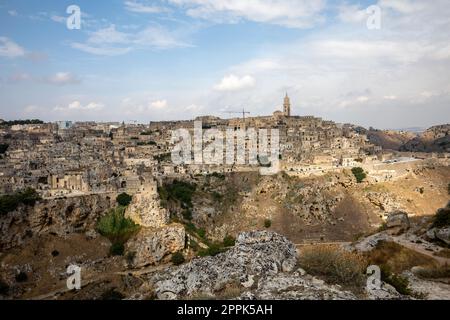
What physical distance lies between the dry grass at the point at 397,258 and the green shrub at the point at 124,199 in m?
20.0

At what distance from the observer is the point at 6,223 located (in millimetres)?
27531

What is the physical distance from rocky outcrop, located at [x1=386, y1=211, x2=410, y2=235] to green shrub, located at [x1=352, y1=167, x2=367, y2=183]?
18057 mm

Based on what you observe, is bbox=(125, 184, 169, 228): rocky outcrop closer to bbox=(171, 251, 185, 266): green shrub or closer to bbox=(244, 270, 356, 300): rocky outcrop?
bbox=(171, 251, 185, 266): green shrub

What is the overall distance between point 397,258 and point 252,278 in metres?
6.93

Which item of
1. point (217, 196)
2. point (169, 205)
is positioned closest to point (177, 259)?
point (169, 205)

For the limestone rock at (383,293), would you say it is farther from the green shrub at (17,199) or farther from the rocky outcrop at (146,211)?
the green shrub at (17,199)

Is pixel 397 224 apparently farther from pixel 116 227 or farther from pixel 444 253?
pixel 116 227

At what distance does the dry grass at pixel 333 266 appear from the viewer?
9891 mm

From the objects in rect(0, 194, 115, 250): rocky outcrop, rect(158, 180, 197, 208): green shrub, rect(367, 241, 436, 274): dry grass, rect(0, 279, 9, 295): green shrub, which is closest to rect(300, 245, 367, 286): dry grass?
rect(367, 241, 436, 274): dry grass

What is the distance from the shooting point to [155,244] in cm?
2970
